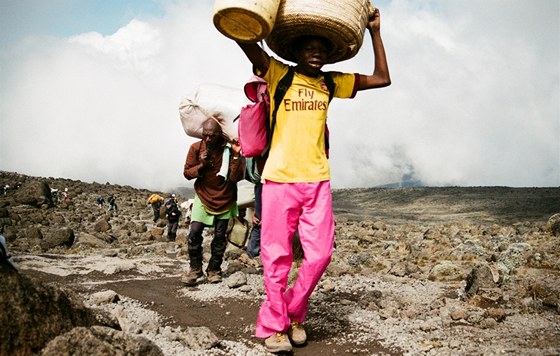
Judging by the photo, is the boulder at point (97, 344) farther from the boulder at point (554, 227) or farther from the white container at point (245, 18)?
the boulder at point (554, 227)

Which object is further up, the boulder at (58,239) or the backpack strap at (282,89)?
the backpack strap at (282,89)

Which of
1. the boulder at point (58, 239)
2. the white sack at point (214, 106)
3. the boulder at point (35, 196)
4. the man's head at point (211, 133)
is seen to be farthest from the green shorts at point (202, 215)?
the boulder at point (35, 196)

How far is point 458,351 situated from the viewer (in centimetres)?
294

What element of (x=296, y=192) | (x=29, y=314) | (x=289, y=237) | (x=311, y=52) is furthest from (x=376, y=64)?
(x=29, y=314)

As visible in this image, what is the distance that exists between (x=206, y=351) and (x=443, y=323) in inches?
72.6

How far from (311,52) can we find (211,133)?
214cm

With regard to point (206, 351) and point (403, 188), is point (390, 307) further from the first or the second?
point (403, 188)

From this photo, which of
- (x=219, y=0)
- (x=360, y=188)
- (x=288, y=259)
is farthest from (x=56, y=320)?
(x=360, y=188)

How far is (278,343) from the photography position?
9.92 ft

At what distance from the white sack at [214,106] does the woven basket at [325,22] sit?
153cm

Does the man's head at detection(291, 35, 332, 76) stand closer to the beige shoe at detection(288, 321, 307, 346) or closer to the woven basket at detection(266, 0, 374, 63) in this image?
the woven basket at detection(266, 0, 374, 63)

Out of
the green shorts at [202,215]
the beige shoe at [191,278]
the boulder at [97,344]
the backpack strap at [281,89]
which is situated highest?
the backpack strap at [281,89]

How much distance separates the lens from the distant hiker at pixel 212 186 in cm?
509

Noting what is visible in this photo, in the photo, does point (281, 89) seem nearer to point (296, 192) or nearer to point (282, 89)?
point (282, 89)
